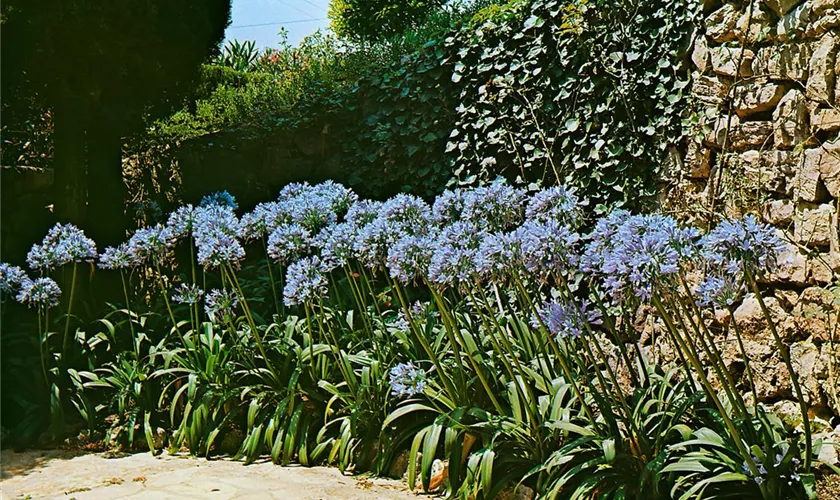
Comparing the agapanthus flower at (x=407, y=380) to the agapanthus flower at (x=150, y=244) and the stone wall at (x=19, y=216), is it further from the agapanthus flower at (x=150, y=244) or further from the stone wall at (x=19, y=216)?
the stone wall at (x=19, y=216)

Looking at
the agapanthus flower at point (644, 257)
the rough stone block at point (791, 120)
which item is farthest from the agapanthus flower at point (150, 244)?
the rough stone block at point (791, 120)

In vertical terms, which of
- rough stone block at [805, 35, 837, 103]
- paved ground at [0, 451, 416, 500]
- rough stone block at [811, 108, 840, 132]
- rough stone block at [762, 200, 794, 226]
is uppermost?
rough stone block at [805, 35, 837, 103]

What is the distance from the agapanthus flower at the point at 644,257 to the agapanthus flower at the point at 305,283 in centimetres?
161

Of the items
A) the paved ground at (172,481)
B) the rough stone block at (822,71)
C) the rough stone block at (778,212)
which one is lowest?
the paved ground at (172,481)

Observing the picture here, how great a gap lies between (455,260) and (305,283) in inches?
38.2

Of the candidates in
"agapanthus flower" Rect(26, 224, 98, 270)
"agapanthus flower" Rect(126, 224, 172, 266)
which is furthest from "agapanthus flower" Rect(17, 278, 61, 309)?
"agapanthus flower" Rect(126, 224, 172, 266)

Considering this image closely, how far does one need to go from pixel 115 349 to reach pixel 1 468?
3.42 ft

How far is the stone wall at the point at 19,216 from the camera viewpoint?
19.7 feet

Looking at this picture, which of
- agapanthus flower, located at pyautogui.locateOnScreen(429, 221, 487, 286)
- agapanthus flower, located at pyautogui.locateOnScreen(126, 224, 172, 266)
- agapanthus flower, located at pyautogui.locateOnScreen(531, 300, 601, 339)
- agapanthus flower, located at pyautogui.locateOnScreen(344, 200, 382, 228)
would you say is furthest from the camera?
agapanthus flower, located at pyautogui.locateOnScreen(126, 224, 172, 266)

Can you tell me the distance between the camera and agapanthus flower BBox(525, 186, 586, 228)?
3244mm

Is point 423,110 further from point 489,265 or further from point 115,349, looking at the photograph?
point 489,265

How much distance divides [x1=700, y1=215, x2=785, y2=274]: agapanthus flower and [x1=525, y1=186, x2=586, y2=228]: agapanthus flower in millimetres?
744

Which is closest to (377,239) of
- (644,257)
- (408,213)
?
(408,213)

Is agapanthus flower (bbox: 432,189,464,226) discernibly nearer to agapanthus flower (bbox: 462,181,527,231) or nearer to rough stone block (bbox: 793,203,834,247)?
agapanthus flower (bbox: 462,181,527,231)
